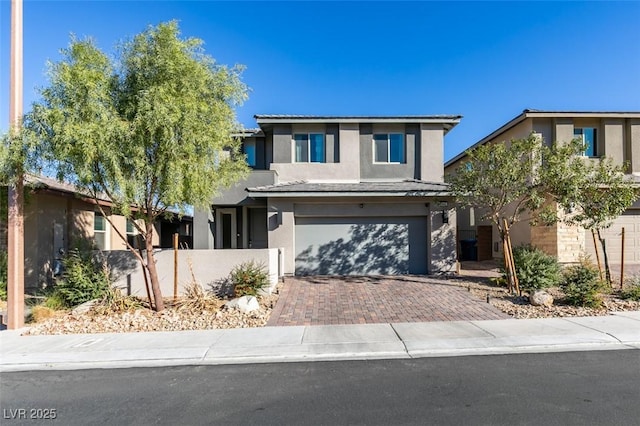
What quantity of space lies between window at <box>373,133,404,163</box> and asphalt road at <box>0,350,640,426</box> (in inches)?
426

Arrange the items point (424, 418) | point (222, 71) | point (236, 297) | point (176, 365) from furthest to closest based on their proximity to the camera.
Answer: point (236, 297), point (222, 71), point (176, 365), point (424, 418)

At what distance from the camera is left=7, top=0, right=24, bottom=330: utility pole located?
7535mm

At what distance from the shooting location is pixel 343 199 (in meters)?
13.7

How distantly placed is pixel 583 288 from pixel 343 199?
7954 mm

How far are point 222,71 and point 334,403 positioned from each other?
7.43 meters

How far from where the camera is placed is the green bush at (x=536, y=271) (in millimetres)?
9977

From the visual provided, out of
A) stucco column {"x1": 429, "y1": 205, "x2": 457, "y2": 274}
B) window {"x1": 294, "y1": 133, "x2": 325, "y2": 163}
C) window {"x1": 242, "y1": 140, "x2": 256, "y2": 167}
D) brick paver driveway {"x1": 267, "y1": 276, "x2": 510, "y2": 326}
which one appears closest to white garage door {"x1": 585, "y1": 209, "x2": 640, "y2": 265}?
stucco column {"x1": 429, "y1": 205, "x2": 457, "y2": 274}

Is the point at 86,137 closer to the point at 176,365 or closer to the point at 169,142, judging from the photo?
the point at 169,142

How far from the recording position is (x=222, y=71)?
8.26m

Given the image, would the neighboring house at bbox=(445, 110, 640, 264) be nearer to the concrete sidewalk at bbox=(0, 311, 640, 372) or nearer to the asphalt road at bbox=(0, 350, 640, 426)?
the concrete sidewalk at bbox=(0, 311, 640, 372)

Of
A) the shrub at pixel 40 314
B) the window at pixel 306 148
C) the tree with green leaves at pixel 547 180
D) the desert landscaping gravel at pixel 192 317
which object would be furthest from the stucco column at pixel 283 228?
the shrub at pixel 40 314

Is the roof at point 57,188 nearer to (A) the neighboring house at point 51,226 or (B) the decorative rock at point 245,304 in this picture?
(A) the neighboring house at point 51,226

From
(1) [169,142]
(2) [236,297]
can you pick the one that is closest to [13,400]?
(1) [169,142]

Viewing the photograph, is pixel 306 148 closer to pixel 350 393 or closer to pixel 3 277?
pixel 3 277
